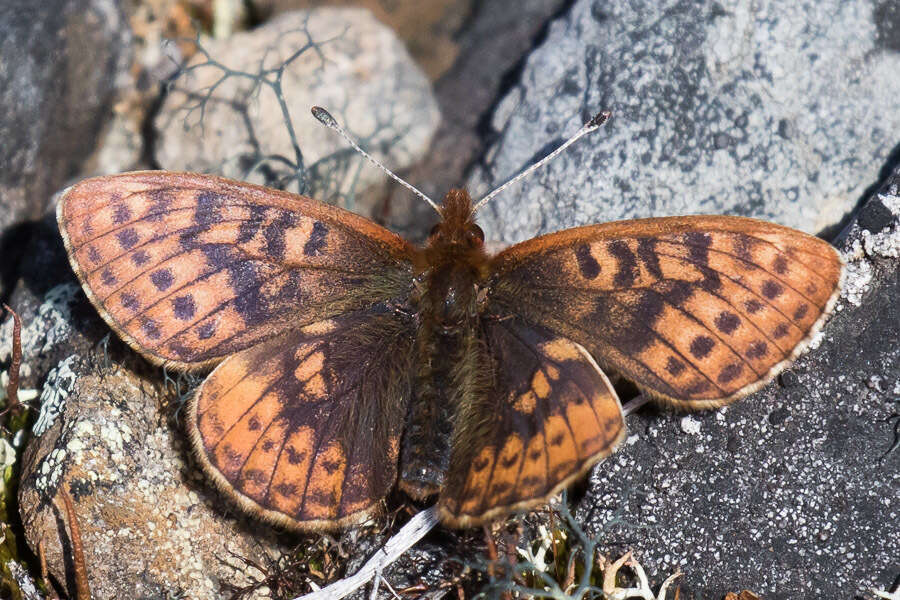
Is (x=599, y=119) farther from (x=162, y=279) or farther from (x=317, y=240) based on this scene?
(x=162, y=279)

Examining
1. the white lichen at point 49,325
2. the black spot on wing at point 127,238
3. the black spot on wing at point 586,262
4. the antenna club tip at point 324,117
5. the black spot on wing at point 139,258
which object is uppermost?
the antenna club tip at point 324,117

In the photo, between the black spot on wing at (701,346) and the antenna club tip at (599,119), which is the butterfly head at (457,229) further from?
the black spot on wing at (701,346)

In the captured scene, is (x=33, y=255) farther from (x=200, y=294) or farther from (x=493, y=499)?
(x=493, y=499)

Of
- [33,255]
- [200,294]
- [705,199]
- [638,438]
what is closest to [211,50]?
[33,255]

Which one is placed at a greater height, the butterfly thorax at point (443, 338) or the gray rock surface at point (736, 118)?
the gray rock surface at point (736, 118)

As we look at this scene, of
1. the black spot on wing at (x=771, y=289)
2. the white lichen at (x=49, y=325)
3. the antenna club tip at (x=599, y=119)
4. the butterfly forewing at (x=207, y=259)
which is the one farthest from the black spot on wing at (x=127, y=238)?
the black spot on wing at (x=771, y=289)

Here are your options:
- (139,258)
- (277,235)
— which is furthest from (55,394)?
(277,235)
